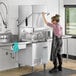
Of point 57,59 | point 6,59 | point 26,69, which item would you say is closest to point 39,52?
point 57,59

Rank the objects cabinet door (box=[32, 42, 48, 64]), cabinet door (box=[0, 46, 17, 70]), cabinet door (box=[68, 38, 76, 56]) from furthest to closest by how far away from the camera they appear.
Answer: cabinet door (box=[68, 38, 76, 56]), cabinet door (box=[0, 46, 17, 70]), cabinet door (box=[32, 42, 48, 64])

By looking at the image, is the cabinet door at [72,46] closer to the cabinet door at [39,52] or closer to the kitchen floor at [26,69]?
the kitchen floor at [26,69]

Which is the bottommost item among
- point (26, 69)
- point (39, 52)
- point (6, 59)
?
point (26, 69)

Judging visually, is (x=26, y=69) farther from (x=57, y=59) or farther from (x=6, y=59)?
(x=57, y=59)

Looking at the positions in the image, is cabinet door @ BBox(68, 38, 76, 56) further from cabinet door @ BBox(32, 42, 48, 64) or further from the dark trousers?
cabinet door @ BBox(32, 42, 48, 64)

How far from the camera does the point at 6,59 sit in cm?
592

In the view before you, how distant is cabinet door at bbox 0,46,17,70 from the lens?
19.0 ft

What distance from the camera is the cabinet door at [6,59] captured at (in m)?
5.80

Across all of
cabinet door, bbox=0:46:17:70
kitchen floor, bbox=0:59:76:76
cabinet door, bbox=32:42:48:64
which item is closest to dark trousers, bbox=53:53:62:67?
cabinet door, bbox=32:42:48:64

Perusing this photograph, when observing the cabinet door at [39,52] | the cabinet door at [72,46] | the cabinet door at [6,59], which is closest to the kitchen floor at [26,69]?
the cabinet door at [6,59]

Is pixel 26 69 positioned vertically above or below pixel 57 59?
below

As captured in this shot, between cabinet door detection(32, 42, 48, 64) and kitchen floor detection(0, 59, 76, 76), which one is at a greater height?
cabinet door detection(32, 42, 48, 64)

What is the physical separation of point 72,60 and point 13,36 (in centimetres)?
218

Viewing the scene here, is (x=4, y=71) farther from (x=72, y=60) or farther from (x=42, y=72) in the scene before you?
(x=72, y=60)
